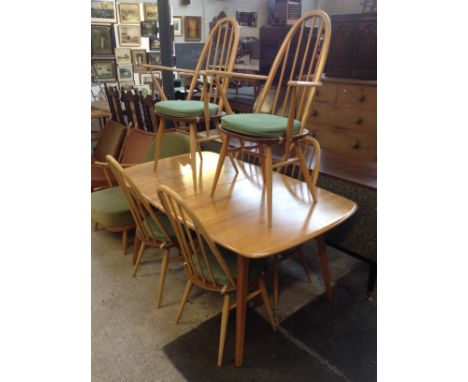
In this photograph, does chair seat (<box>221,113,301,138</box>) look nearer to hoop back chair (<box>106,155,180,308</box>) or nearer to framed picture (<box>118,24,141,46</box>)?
hoop back chair (<box>106,155,180,308</box>)

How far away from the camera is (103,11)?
14.1 feet

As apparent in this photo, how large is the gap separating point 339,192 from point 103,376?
5.16 ft

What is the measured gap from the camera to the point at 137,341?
1.84 metres

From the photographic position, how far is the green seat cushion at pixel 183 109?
6.79 feet


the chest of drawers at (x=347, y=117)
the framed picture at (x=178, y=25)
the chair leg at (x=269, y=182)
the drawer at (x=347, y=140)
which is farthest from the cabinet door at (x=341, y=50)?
the framed picture at (x=178, y=25)

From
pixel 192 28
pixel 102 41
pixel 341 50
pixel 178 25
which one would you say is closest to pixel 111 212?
pixel 341 50

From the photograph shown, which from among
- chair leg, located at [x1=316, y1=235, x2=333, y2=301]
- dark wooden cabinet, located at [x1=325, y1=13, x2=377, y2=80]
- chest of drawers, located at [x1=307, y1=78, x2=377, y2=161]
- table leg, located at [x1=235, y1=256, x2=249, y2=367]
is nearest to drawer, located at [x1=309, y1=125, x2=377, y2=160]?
chest of drawers, located at [x1=307, y1=78, x2=377, y2=161]

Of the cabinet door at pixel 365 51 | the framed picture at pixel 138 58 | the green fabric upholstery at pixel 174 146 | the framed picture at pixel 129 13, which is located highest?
the framed picture at pixel 129 13

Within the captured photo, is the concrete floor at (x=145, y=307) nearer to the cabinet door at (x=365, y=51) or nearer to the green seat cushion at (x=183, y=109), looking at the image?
the green seat cushion at (x=183, y=109)

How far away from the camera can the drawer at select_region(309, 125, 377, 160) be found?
2.91 m

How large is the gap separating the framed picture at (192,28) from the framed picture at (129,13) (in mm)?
678

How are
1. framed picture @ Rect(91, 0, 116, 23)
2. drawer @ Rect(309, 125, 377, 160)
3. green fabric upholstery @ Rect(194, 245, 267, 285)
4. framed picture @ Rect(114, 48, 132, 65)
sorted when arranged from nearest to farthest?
green fabric upholstery @ Rect(194, 245, 267, 285), drawer @ Rect(309, 125, 377, 160), framed picture @ Rect(91, 0, 116, 23), framed picture @ Rect(114, 48, 132, 65)

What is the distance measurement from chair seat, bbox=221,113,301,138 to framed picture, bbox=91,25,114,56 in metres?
3.36
